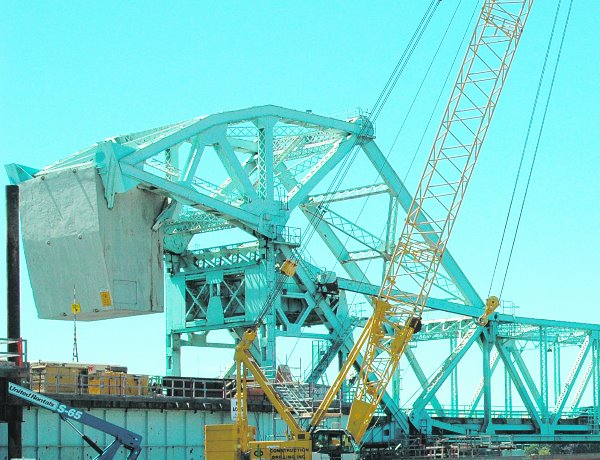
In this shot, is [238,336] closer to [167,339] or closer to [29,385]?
[167,339]

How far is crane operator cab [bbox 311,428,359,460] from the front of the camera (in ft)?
189

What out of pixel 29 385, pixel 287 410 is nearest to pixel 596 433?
pixel 287 410

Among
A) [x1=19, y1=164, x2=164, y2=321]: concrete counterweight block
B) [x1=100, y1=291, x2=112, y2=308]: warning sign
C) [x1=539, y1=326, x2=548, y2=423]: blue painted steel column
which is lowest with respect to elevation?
[x1=539, y1=326, x2=548, y2=423]: blue painted steel column

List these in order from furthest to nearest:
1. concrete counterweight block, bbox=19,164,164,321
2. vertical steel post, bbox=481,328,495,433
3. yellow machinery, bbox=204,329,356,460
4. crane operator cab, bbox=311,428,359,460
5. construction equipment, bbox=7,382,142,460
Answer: vertical steel post, bbox=481,328,495,433
concrete counterweight block, bbox=19,164,164,321
yellow machinery, bbox=204,329,356,460
crane operator cab, bbox=311,428,359,460
construction equipment, bbox=7,382,142,460

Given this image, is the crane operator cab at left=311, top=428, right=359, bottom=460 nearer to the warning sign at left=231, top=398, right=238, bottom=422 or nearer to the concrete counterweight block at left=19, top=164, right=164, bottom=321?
the warning sign at left=231, top=398, right=238, bottom=422

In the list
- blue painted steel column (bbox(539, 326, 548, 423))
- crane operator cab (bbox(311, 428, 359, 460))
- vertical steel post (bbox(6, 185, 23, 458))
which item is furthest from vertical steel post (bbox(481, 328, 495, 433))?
vertical steel post (bbox(6, 185, 23, 458))

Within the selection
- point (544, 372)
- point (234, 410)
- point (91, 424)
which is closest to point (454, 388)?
point (544, 372)

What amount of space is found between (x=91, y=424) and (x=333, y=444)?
1153 cm

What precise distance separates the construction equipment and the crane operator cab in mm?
8152

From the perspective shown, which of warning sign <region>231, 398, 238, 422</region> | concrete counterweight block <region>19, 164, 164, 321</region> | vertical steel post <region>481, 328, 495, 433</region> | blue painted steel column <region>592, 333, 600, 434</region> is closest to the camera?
warning sign <region>231, 398, 238, 422</region>

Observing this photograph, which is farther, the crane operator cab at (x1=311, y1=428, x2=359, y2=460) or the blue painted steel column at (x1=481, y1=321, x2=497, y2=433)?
the blue painted steel column at (x1=481, y1=321, x2=497, y2=433)

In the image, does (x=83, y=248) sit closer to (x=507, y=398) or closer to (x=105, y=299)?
(x=105, y=299)

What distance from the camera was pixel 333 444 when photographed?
58.1m

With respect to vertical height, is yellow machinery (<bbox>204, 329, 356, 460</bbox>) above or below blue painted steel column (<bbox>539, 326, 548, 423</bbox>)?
below
